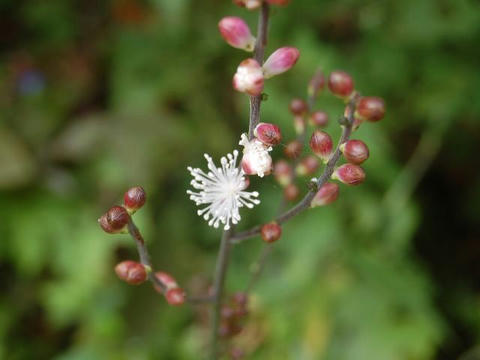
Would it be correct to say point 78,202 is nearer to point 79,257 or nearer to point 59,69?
point 79,257

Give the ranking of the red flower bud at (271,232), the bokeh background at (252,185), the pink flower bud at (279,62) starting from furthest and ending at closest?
the bokeh background at (252,185) → the red flower bud at (271,232) → the pink flower bud at (279,62)

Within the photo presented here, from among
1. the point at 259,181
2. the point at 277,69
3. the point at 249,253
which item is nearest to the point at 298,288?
the point at 249,253

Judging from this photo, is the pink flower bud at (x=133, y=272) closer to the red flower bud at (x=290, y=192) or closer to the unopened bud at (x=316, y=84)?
the red flower bud at (x=290, y=192)

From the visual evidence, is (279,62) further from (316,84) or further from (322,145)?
(316,84)

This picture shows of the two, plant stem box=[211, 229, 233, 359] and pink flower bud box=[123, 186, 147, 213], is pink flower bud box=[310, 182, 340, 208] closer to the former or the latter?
plant stem box=[211, 229, 233, 359]

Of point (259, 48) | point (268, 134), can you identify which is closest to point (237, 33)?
point (259, 48)

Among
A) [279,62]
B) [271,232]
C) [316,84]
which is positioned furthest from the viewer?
[316,84]

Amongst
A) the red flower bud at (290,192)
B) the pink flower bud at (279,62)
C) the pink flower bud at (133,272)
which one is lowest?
the red flower bud at (290,192)

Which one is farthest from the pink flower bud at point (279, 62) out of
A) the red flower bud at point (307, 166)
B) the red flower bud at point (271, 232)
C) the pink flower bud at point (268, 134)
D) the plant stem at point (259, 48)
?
the red flower bud at point (307, 166)

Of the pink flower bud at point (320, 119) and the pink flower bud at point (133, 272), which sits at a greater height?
the pink flower bud at point (320, 119)
